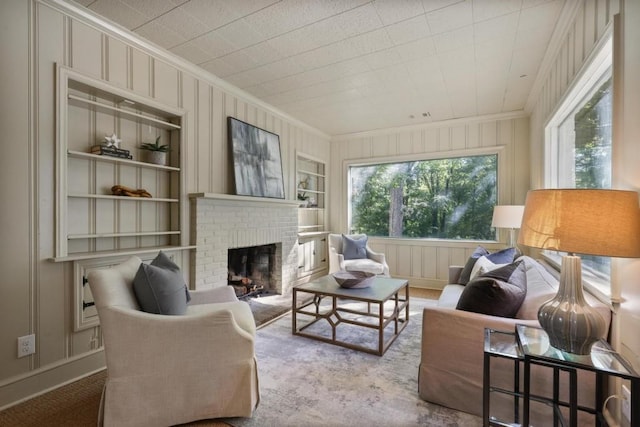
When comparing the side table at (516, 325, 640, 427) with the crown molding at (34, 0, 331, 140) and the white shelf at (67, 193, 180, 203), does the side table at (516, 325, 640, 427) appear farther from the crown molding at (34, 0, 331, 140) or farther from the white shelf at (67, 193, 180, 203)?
the crown molding at (34, 0, 331, 140)

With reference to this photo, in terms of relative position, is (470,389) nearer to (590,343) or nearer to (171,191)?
(590,343)

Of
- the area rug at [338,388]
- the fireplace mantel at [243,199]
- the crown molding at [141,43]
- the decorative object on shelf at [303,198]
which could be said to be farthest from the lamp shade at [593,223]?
the decorative object on shelf at [303,198]

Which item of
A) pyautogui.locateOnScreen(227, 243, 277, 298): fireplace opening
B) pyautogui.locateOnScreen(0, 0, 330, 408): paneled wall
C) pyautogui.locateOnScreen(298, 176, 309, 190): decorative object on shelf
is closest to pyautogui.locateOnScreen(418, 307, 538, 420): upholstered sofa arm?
pyautogui.locateOnScreen(0, 0, 330, 408): paneled wall

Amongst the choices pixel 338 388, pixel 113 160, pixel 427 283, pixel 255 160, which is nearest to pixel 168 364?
pixel 338 388

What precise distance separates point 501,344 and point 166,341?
169cm

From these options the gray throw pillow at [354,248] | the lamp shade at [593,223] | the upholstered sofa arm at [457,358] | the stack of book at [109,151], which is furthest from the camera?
the gray throw pillow at [354,248]

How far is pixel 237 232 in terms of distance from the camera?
3.48 m

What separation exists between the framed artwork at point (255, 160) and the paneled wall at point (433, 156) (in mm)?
1624

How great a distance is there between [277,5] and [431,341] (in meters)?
2.43

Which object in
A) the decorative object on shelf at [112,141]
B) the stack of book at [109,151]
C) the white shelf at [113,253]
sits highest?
the decorative object on shelf at [112,141]

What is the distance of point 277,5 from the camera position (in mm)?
2098

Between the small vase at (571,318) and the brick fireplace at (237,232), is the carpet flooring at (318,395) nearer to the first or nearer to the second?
the small vase at (571,318)

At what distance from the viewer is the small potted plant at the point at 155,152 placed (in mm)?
2646

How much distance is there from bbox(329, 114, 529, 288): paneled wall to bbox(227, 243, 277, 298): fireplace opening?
1614 mm
